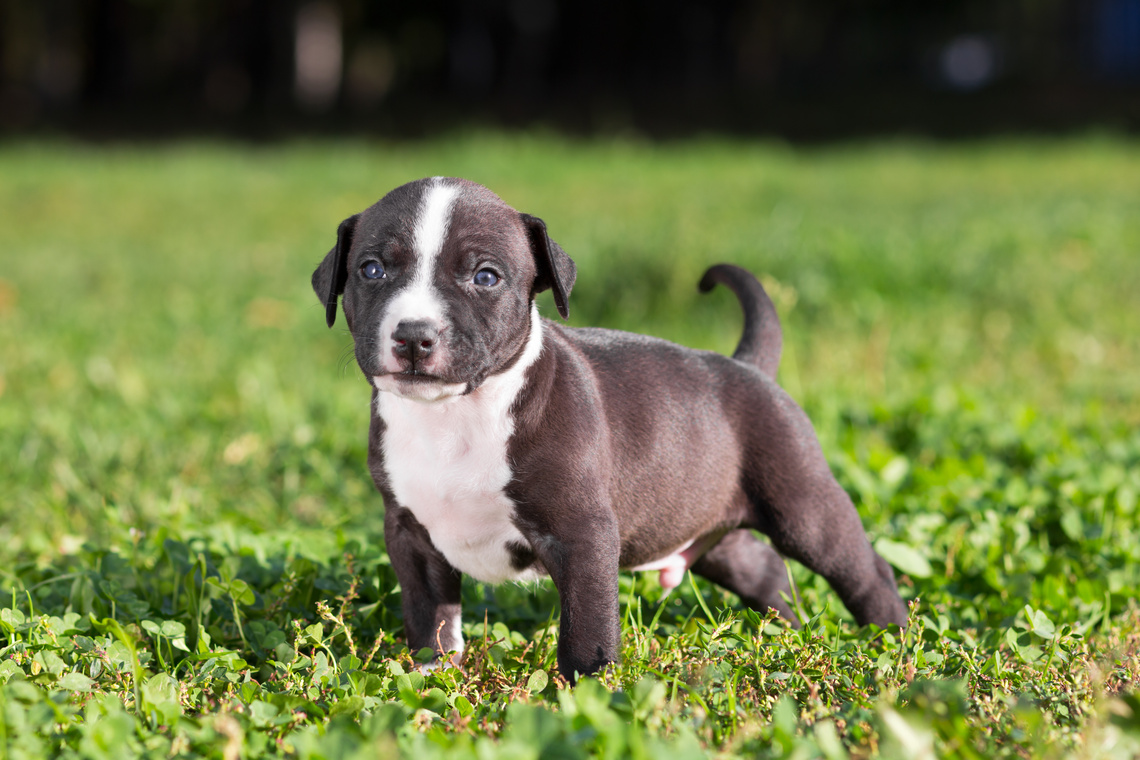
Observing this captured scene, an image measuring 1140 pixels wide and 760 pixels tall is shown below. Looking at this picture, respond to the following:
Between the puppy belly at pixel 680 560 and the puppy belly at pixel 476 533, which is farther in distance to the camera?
the puppy belly at pixel 680 560

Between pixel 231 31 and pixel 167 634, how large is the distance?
35.3 meters

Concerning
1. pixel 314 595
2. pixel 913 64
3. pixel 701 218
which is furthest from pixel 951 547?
pixel 913 64

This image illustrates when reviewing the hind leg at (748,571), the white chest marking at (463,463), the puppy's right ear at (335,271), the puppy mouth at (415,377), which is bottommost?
the hind leg at (748,571)

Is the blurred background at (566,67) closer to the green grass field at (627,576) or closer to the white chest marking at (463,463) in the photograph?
the green grass field at (627,576)

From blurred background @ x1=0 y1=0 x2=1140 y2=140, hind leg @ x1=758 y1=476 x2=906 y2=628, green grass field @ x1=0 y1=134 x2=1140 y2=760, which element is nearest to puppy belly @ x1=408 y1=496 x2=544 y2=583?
green grass field @ x1=0 y1=134 x2=1140 y2=760

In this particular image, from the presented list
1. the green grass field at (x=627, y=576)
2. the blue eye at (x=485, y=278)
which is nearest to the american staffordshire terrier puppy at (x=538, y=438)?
the blue eye at (x=485, y=278)

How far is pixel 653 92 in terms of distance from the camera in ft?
100

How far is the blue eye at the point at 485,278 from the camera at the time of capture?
2436 millimetres

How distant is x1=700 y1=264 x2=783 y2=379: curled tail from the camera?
10.7 ft

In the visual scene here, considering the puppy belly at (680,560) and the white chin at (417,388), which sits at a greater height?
the white chin at (417,388)

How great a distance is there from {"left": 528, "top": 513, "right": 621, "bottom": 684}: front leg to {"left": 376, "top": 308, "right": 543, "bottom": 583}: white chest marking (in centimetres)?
12

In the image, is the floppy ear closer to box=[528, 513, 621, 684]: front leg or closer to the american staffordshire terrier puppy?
the american staffordshire terrier puppy

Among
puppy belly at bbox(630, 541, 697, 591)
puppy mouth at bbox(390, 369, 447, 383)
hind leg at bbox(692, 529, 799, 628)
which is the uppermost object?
puppy mouth at bbox(390, 369, 447, 383)

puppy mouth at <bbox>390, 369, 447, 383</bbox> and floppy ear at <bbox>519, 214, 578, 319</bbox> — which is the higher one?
floppy ear at <bbox>519, 214, 578, 319</bbox>
